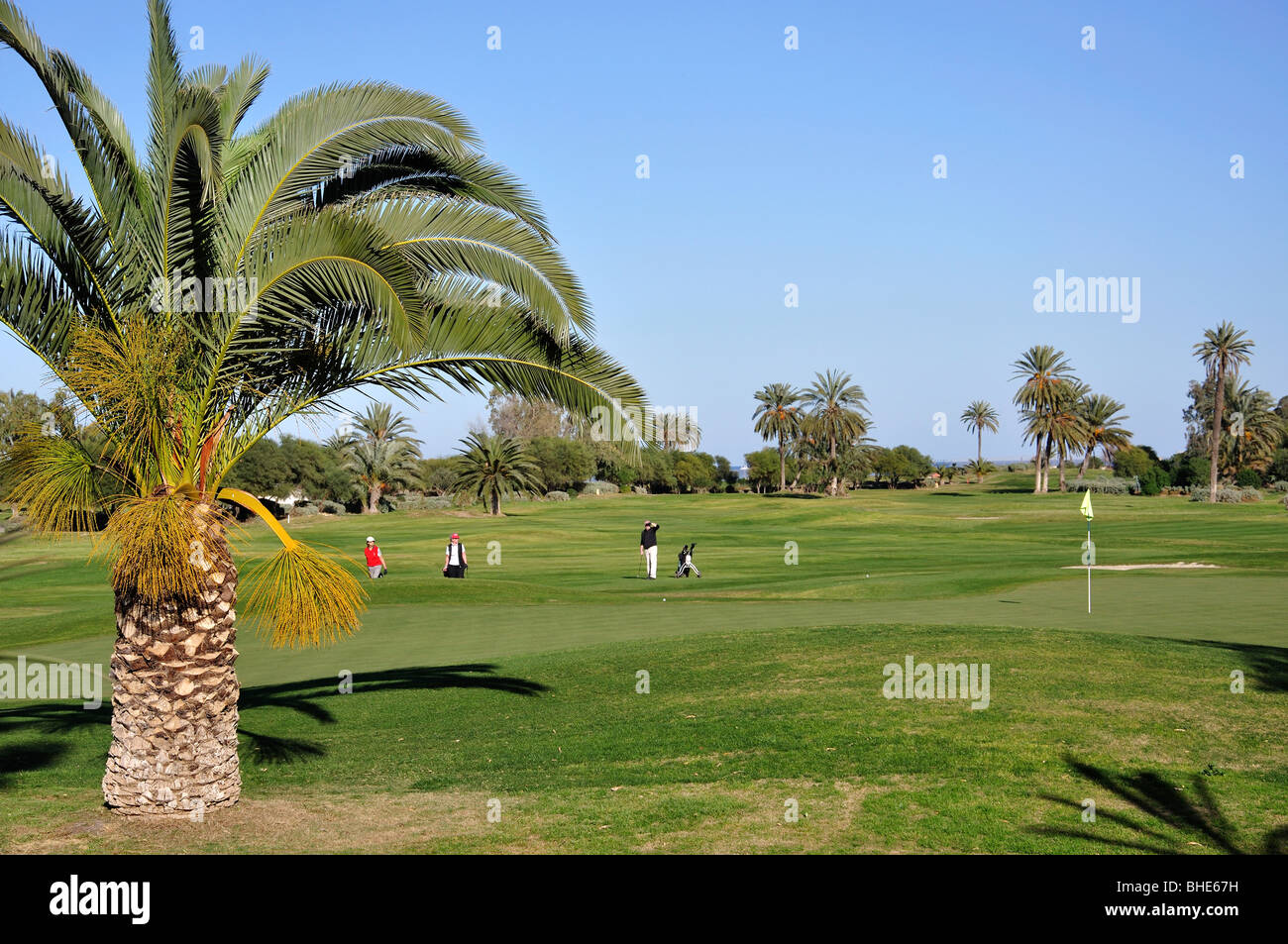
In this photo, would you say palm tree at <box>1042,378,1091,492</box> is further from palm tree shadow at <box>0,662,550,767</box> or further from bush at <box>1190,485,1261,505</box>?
palm tree shadow at <box>0,662,550,767</box>

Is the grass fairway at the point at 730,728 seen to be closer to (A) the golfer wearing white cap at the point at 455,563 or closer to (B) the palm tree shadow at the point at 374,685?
(B) the palm tree shadow at the point at 374,685

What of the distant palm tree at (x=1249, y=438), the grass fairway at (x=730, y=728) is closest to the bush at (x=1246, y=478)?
the distant palm tree at (x=1249, y=438)

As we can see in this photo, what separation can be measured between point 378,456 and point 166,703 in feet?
233

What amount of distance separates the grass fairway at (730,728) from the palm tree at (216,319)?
159 centimetres

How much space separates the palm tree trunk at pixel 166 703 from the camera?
9367 millimetres

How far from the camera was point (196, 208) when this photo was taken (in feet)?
33.4

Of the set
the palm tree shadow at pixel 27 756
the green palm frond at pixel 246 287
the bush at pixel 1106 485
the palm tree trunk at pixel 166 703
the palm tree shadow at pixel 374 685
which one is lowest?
the palm tree shadow at pixel 27 756

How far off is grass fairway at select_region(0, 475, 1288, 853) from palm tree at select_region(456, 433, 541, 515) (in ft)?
143

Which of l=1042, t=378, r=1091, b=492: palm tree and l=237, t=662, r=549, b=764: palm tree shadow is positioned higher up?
l=1042, t=378, r=1091, b=492: palm tree

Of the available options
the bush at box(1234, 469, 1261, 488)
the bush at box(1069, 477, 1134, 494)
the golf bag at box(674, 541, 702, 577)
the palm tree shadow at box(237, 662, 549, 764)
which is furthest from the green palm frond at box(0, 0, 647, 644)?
the bush at box(1234, 469, 1261, 488)

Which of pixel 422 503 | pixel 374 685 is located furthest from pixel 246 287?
pixel 422 503

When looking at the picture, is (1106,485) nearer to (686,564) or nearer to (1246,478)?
(1246,478)

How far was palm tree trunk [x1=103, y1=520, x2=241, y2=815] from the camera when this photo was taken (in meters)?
9.37
